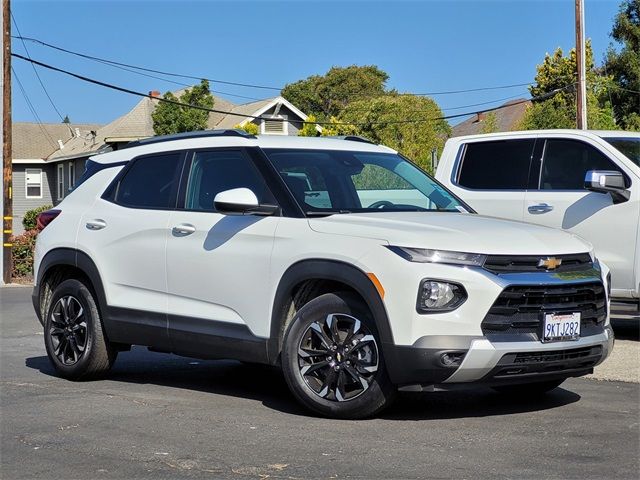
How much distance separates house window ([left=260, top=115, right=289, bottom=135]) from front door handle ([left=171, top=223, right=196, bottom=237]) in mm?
34353

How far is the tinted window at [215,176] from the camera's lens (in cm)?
752

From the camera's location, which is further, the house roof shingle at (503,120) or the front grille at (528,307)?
the house roof shingle at (503,120)

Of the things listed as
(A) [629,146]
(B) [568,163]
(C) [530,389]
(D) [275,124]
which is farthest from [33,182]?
(C) [530,389]

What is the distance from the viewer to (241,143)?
7637 mm

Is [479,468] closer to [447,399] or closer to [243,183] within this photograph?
[447,399]

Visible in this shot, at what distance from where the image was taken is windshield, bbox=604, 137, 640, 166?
416 inches

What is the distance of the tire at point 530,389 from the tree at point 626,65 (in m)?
37.9

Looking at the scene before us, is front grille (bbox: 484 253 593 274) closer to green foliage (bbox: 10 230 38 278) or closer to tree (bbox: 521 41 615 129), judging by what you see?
green foliage (bbox: 10 230 38 278)

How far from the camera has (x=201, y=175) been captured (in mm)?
7840

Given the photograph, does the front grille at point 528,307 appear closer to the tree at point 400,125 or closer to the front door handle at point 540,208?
the front door handle at point 540,208

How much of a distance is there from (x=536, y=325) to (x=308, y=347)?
1435mm

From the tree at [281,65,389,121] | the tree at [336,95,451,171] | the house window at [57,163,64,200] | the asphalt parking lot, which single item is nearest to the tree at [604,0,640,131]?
the tree at [336,95,451,171]

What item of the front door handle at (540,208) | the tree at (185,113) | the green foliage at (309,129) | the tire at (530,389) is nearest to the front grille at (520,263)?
the tire at (530,389)

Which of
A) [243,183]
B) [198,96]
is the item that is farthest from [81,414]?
[198,96]
